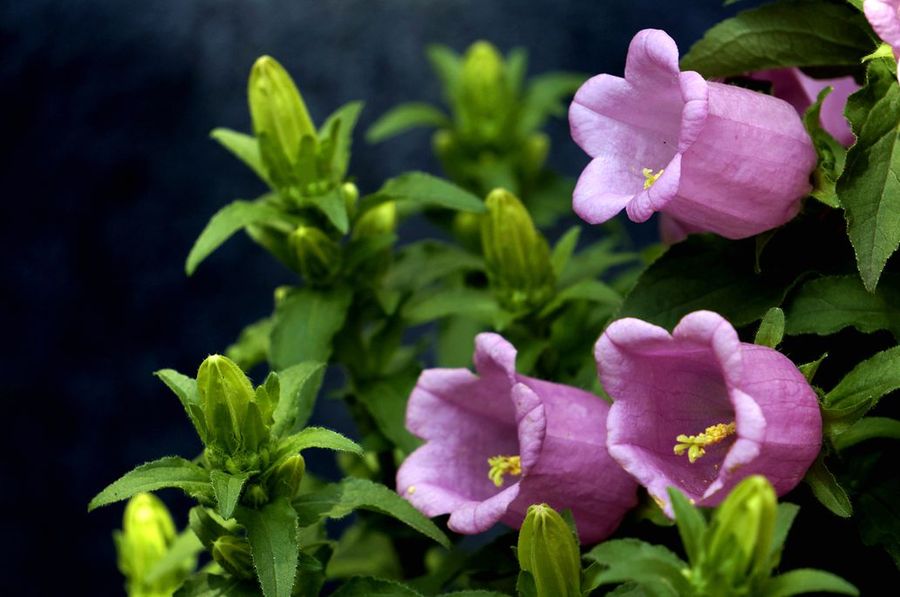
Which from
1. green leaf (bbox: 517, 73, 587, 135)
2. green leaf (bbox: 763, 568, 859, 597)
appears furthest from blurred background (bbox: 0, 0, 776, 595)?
green leaf (bbox: 763, 568, 859, 597)

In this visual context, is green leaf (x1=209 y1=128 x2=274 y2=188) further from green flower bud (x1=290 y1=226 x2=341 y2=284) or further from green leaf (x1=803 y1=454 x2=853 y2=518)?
green leaf (x1=803 y1=454 x2=853 y2=518)

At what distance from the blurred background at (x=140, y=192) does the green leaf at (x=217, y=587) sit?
1210 millimetres

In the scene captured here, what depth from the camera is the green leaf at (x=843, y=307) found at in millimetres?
995

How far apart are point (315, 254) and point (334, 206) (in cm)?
6

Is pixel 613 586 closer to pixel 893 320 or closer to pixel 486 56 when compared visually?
pixel 893 320

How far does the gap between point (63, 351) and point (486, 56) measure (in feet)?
3.19

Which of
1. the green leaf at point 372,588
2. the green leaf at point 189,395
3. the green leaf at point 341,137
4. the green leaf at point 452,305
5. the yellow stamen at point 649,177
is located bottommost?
the green leaf at point 372,588

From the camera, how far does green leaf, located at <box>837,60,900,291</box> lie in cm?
95

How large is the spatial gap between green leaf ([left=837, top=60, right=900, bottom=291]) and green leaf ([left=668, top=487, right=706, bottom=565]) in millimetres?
230

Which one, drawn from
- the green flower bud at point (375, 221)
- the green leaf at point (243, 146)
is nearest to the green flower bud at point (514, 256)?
the green flower bud at point (375, 221)

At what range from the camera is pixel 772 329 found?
96cm

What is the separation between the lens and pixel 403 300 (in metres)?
1.32

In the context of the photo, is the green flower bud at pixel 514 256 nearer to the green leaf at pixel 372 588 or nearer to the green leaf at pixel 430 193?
the green leaf at pixel 430 193

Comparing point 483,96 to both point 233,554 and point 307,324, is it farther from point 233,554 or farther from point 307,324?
point 233,554
